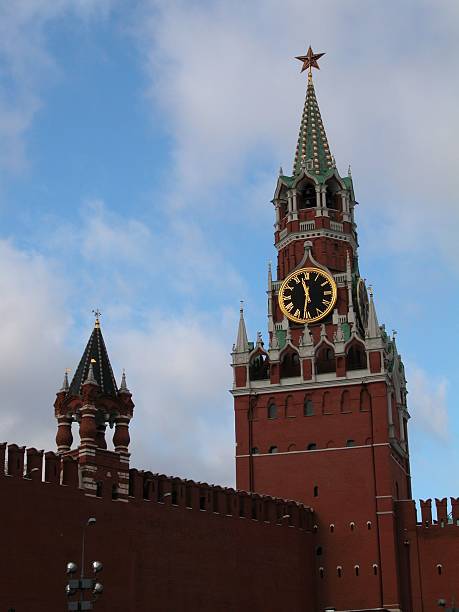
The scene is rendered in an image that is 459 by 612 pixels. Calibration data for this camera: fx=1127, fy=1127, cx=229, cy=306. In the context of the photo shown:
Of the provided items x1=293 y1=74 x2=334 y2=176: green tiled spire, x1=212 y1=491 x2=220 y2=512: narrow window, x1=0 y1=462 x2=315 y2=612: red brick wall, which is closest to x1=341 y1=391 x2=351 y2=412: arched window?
x1=0 y1=462 x2=315 y2=612: red brick wall

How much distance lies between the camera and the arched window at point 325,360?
2594 inches

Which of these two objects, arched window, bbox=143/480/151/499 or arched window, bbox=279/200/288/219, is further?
arched window, bbox=279/200/288/219

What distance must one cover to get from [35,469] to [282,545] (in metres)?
18.2

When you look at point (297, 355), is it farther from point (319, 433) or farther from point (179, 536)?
point (179, 536)

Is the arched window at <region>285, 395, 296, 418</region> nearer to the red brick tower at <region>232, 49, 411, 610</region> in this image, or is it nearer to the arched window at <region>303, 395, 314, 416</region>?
the red brick tower at <region>232, 49, 411, 610</region>

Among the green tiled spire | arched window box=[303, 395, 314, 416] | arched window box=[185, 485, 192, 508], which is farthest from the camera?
the green tiled spire

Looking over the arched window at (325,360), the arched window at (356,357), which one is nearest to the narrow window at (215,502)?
the arched window at (325,360)

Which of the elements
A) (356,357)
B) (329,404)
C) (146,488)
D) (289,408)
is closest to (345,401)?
(329,404)

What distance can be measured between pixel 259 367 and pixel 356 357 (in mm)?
5948

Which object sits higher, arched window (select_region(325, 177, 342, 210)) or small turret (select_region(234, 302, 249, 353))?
arched window (select_region(325, 177, 342, 210))

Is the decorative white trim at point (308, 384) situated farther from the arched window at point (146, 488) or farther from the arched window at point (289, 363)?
the arched window at point (146, 488)

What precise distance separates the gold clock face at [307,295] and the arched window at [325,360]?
2.19 m

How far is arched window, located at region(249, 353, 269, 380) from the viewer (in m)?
67.2

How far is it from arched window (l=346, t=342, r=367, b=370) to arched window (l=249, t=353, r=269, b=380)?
5.02 meters
